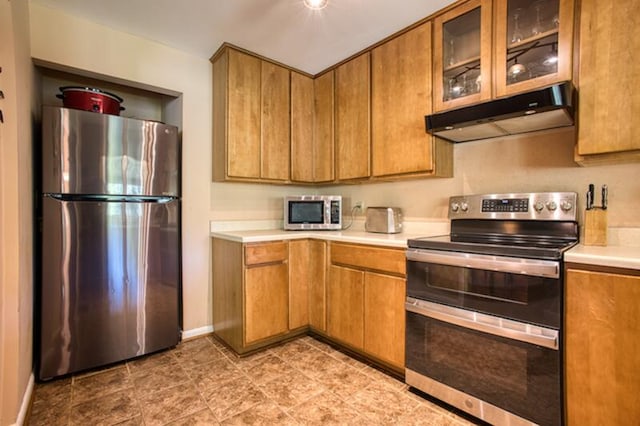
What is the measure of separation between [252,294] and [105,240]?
3.59ft

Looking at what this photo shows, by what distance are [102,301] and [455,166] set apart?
2.74 meters

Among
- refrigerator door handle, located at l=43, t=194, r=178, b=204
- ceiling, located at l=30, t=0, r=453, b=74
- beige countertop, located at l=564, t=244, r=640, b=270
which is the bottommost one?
beige countertop, located at l=564, t=244, r=640, b=270

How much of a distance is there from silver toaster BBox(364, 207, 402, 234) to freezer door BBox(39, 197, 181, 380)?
1.61m

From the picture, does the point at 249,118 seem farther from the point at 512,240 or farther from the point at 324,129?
the point at 512,240

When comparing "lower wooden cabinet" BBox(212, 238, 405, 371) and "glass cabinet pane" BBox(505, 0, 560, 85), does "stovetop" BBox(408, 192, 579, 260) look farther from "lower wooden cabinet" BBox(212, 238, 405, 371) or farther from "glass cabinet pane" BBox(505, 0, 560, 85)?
"glass cabinet pane" BBox(505, 0, 560, 85)

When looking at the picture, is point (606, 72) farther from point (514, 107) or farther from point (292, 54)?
point (292, 54)

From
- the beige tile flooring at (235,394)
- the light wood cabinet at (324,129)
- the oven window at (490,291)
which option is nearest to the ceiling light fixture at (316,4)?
the light wood cabinet at (324,129)

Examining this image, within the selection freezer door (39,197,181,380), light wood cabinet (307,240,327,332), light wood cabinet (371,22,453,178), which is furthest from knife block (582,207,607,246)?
freezer door (39,197,181,380)

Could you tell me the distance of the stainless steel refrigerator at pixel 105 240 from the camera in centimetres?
195

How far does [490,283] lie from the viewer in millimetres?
1544

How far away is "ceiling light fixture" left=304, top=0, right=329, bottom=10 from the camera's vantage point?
1853 millimetres

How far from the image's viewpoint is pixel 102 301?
2107 millimetres

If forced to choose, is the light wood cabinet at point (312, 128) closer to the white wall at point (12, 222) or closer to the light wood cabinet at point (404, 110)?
the light wood cabinet at point (404, 110)

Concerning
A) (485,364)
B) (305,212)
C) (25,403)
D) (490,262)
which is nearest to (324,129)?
(305,212)
